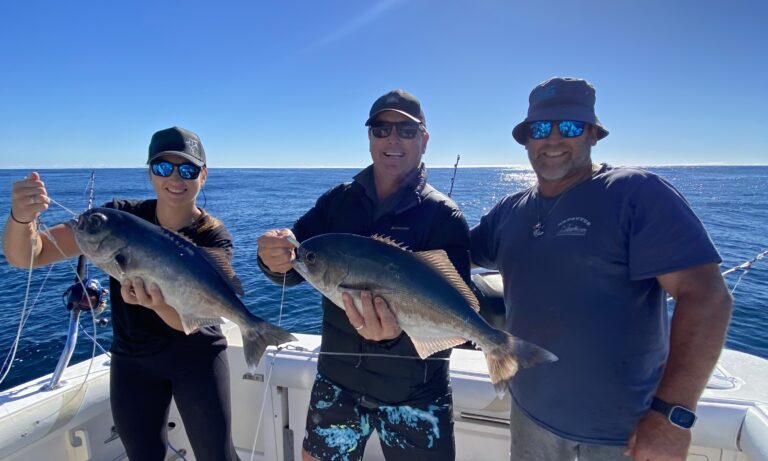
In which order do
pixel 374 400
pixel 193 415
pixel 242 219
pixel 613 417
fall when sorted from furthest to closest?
pixel 242 219, pixel 193 415, pixel 374 400, pixel 613 417

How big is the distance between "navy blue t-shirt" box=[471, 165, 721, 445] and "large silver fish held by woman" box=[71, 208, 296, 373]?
1.90 meters

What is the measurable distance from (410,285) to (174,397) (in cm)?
209

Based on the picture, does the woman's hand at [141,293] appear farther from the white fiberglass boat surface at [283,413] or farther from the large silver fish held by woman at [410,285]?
the white fiberglass boat surface at [283,413]

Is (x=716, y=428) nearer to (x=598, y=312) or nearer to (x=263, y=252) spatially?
(x=598, y=312)

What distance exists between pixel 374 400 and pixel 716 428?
8.50 feet

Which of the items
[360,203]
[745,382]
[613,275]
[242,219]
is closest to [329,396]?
[360,203]

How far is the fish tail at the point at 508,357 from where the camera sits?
250 centimetres

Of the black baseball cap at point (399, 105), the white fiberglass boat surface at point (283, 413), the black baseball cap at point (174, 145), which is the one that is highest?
the black baseball cap at point (399, 105)

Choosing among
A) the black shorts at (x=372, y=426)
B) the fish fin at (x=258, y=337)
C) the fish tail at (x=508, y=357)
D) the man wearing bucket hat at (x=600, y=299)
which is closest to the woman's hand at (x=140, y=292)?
the fish fin at (x=258, y=337)

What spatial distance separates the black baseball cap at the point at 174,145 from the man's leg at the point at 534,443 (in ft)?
10.5

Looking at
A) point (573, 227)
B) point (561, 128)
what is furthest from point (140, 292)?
point (561, 128)

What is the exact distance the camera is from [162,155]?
312cm

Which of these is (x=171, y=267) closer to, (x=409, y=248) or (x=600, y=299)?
(x=409, y=248)

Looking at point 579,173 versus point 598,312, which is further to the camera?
point 579,173
